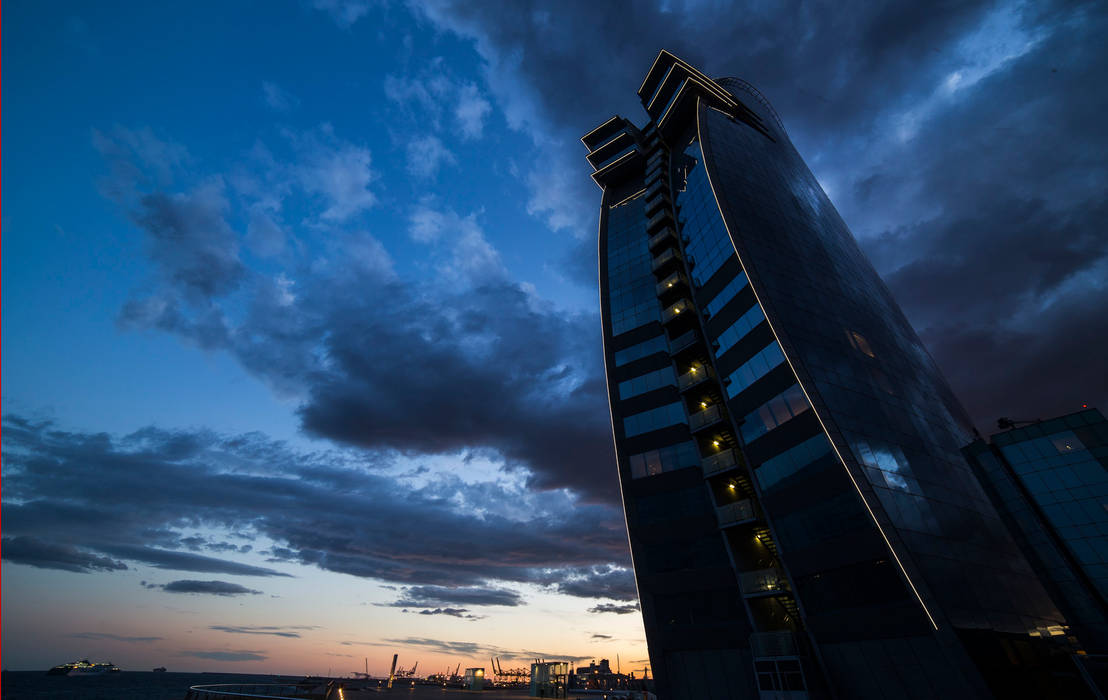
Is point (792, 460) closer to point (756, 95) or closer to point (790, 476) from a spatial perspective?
point (790, 476)

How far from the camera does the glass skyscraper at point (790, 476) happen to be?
91.5 ft

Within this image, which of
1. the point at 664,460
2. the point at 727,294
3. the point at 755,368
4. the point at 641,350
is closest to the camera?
the point at 755,368

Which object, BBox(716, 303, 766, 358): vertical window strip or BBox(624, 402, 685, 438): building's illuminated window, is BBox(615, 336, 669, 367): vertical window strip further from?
BBox(716, 303, 766, 358): vertical window strip

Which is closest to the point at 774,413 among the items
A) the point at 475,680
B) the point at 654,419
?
the point at 654,419

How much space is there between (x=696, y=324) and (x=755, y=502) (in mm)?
19802

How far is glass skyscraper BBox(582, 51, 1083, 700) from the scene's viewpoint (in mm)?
27891

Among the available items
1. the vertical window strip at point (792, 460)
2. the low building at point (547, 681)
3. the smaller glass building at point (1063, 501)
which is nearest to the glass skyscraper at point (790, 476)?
the vertical window strip at point (792, 460)

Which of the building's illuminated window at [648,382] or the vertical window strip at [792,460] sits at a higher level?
the building's illuminated window at [648,382]

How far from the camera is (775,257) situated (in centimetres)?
4447

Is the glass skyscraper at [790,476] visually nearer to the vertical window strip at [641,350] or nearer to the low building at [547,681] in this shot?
the vertical window strip at [641,350]

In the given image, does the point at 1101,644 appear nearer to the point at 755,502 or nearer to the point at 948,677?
the point at 948,677

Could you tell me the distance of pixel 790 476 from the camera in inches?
1377

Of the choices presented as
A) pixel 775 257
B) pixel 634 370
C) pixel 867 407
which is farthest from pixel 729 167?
pixel 867 407

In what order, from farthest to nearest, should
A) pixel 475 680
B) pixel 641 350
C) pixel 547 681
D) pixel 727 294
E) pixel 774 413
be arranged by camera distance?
pixel 475 680 < pixel 547 681 < pixel 641 350 < pixel 727 294 < pixel 774 413
